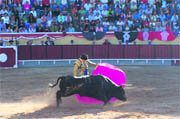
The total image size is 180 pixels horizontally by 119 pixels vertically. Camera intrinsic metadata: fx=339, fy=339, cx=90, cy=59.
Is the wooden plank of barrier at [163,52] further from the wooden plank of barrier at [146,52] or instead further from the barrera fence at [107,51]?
the wooden plank of barrier at [146,52]

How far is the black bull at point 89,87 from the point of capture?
21.3 ft

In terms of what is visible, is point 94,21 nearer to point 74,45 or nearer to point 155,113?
point 74,45

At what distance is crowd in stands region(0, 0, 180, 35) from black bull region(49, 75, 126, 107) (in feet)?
31.6

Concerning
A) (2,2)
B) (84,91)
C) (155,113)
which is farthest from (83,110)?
(2,2)

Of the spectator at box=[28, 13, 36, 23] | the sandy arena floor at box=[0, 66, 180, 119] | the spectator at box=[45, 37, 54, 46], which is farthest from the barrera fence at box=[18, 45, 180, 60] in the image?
the sandy arena floor at box=[0, 66, 180, 119]

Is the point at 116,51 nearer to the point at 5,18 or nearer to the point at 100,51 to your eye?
the point at 100,51

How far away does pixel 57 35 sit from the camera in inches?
643

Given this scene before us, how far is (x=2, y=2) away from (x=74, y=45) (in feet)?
14.4

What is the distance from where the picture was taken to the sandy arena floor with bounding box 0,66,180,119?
6152 millimetres

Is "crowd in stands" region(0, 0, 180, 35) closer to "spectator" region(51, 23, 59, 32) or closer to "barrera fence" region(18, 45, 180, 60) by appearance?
"spectator" region(51, 23, 59, 32)

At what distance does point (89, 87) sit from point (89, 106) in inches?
20.0

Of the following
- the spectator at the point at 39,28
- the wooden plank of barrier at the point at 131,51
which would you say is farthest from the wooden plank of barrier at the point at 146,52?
the spectator at the point at 39,28

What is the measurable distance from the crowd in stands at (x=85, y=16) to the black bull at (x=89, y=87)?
9.64 m

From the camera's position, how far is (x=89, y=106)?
6.96 meters
